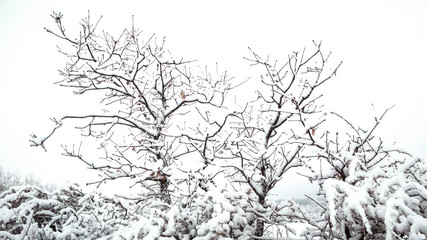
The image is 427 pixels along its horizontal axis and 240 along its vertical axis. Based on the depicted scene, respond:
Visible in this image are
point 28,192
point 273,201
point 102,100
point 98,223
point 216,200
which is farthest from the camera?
point 102,100

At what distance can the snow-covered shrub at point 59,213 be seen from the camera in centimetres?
→ 397

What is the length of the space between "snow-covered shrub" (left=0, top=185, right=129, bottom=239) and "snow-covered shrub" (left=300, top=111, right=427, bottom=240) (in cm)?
341

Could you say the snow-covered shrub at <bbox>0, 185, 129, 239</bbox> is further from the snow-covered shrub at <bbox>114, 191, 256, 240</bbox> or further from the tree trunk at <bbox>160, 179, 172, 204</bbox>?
the snow-covered shrub at <bbox>114, 191, 256, 240</bbox>

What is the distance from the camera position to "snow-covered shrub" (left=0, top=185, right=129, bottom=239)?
3975 millimetres

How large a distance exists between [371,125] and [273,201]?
6.06ft

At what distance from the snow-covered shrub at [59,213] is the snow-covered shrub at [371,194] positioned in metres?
3.41

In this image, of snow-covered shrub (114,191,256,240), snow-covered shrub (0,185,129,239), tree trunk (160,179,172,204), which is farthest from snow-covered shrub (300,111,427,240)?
snow-covered shrub (0,185,129,239)

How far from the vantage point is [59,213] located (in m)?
4.76

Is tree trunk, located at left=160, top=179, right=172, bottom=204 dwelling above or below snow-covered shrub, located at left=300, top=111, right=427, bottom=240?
above

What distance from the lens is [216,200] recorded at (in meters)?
2.93

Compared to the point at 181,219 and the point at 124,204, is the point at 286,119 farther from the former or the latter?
the point at 124,204

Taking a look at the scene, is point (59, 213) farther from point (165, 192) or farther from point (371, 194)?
point (371, 194)

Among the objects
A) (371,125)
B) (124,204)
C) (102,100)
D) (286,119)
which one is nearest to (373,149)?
(371,125)

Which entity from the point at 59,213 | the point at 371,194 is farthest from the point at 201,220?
the point at 59,213
